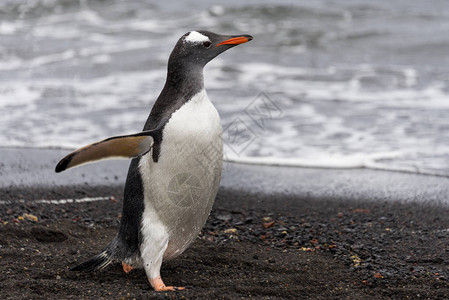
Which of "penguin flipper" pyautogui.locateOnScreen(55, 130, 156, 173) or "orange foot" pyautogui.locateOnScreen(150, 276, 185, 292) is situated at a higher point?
"penguin flipper" pyautogui.locateOnScreen(55, 130, 156, 173)

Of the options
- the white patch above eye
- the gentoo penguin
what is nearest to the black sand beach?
the gentoo penguin

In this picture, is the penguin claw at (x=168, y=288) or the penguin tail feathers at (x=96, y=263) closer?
the penguin claw at (x=168, y=288)

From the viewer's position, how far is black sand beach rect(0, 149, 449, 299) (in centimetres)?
330

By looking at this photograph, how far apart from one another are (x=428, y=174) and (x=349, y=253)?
2300 millimetres

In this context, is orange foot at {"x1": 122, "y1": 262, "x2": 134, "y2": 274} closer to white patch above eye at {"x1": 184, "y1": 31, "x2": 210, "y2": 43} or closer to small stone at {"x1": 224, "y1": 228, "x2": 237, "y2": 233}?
small stone at {"x1": 224, "y1": 228, "x2": 237, "y2": 233}

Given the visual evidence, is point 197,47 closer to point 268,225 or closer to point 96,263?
point 96,263

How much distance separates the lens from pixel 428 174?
584 cm

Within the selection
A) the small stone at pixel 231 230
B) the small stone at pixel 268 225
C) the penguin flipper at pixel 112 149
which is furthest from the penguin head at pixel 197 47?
the small stone at pixel 268 225

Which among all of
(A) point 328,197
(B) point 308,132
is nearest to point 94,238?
(A) point 328,197

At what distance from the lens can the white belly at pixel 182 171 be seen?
3145 mm

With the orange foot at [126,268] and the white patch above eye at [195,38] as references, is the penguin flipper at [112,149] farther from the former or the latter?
the orange foot at [126,268]

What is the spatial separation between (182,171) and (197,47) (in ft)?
2.10

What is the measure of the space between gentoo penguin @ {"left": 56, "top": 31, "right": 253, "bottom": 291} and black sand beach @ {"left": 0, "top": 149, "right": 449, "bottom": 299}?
187mm

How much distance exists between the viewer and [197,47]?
10.8 ft
